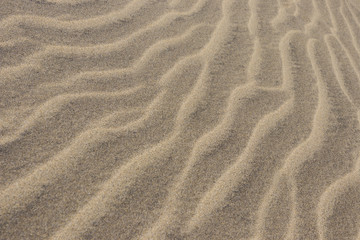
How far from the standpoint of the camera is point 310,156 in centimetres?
156

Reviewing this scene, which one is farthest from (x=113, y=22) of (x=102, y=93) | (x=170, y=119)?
(x=170, y=119)

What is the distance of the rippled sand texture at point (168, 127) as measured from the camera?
1.23 meters

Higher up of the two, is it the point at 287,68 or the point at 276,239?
the point at 287,68

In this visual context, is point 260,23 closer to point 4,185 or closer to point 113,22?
point 113,22

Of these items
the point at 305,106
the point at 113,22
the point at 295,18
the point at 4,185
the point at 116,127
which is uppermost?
the point at 113,22

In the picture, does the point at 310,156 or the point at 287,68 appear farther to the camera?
the point at 287,68

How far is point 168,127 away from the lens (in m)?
1.52

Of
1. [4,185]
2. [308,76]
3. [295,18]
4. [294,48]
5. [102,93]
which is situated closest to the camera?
[4,185]

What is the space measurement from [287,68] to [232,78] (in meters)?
0.42

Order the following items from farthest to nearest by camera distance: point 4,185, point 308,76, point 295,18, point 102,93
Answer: point 295,18
point 308,76
point 102,93
point 4,185

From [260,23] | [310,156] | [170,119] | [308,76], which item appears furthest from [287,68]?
[170,119]

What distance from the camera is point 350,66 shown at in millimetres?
2164

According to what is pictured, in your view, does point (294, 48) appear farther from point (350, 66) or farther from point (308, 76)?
point (350, 66)

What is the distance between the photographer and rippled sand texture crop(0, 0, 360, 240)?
1231 millimetres
